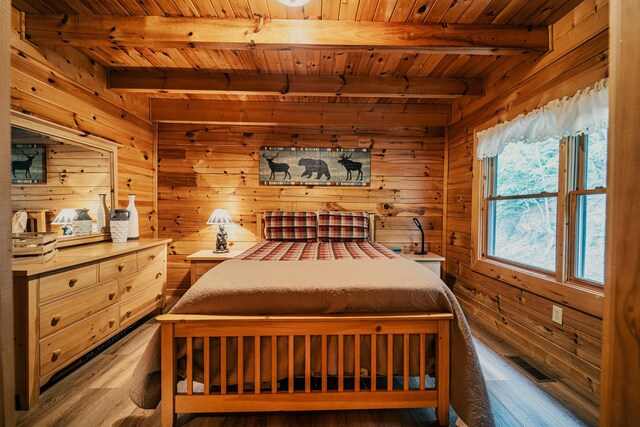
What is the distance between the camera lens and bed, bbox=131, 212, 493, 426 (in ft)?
4.13

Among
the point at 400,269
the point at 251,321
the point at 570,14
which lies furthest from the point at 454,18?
the point at 251,321

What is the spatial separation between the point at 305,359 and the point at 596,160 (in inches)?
84.9

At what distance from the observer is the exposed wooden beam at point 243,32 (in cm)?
180

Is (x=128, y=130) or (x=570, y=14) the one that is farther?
(x=128, y=130)

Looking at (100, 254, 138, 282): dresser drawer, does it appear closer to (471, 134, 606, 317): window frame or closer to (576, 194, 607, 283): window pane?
(471, 134, 606, 317): window frame

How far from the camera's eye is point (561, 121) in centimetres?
171

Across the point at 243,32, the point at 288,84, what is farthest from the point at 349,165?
the point at 243,32

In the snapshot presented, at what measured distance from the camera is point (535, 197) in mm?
2088

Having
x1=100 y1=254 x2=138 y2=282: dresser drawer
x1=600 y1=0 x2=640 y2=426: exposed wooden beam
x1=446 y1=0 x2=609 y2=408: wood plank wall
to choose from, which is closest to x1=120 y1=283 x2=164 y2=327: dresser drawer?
x1=100 y1=254 x2=138 y2=282: dresser drawer

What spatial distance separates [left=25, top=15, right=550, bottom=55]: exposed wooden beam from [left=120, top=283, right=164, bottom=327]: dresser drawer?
6.68 ft

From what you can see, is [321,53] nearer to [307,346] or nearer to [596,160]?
[596,160]

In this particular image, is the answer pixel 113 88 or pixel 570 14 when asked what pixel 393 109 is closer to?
pixel 570 14

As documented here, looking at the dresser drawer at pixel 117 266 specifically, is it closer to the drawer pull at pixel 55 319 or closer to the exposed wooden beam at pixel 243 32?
the drawer pull at pixel 55 319

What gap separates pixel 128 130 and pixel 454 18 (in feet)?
10.8
